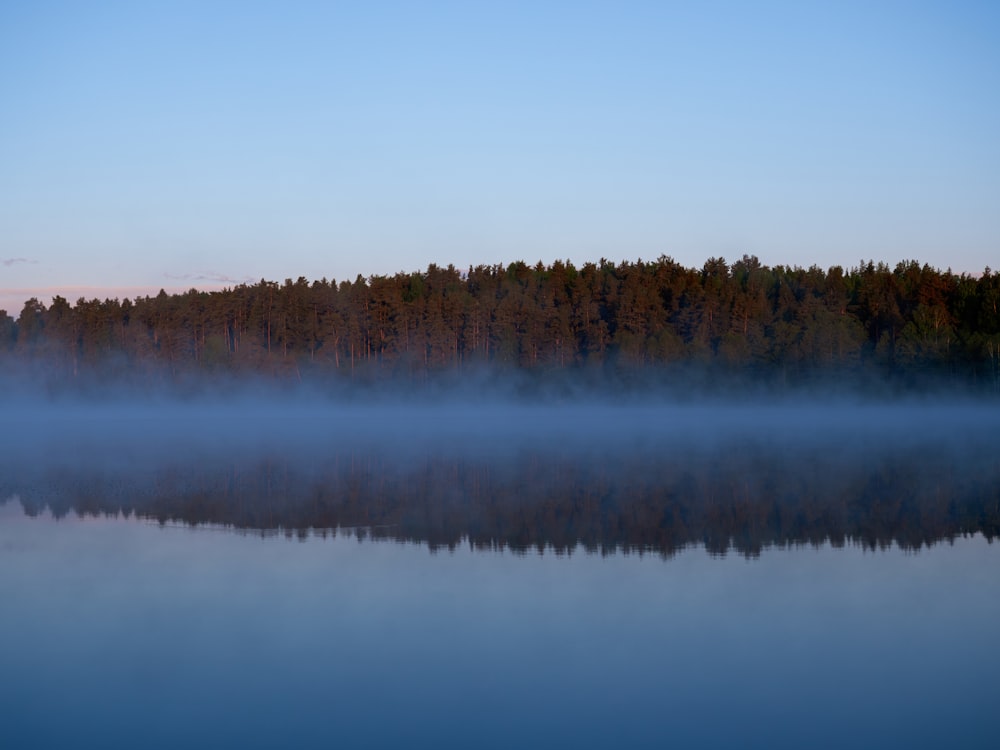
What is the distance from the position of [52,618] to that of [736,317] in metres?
90.8

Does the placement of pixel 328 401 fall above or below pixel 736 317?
below

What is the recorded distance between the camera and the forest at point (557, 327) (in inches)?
3492

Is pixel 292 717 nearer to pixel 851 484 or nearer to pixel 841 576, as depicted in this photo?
pixel 841 576

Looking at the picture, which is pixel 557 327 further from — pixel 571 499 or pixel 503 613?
pixel 503 613

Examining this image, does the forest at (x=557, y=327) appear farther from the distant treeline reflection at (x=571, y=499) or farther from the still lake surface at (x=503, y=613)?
the still lake surface at (x=503, y=613)

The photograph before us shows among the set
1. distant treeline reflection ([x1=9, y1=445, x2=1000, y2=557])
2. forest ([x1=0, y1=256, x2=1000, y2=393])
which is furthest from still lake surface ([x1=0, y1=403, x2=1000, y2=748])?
forest ([x1=0, y1=256, x2=1000, y2=393])

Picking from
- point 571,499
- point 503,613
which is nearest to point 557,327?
point 571,499

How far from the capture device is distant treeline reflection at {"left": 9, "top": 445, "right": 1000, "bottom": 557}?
49.6ft

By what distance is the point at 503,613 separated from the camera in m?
10.4

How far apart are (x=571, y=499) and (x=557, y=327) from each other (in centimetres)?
7956

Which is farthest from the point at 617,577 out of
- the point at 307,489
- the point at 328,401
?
the point at 328,401

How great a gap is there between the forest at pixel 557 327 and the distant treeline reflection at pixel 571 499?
62.4m

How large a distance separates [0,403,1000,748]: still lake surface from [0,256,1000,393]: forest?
69200 millimetres

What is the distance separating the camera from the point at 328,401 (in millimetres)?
93688
